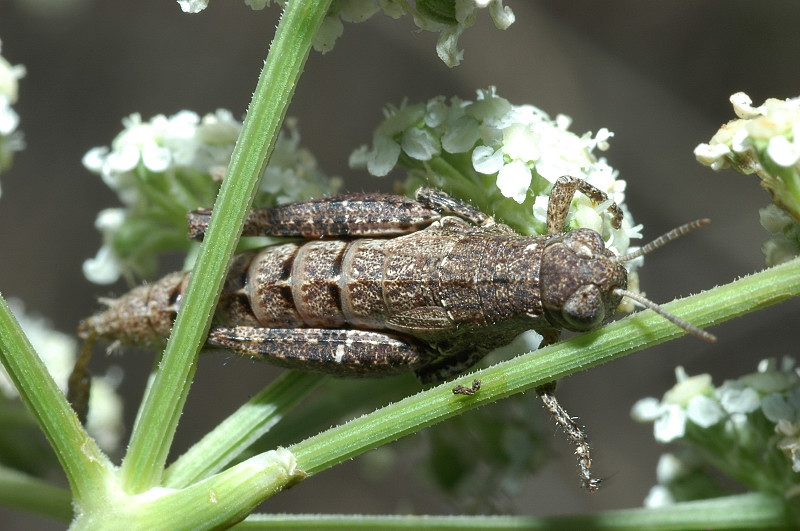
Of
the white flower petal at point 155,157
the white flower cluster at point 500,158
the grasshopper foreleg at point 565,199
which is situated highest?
the white flower petal at point 155,157

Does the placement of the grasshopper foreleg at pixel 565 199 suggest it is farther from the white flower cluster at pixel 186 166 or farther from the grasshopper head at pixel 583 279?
the white flower cluster at pixel 186 166

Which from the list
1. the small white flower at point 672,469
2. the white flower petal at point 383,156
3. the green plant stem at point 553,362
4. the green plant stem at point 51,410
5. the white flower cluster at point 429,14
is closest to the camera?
the green plant stem at point 553,362

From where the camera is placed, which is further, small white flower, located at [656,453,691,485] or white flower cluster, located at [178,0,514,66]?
small white flower, located at [656,453,691,485]

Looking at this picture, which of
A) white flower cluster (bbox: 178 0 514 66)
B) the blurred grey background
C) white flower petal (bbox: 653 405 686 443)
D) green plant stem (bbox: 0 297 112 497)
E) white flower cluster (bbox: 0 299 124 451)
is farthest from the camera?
the blurred grey background

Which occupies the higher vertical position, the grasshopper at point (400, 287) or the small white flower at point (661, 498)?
the grasshopper at point (400, 287)

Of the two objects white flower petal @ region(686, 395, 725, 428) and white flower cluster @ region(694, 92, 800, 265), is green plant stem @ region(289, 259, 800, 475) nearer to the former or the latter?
white flower cluster @ region(694, 92, 800, 265)

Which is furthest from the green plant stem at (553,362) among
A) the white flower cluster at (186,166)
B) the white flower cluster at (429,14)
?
the white flower cluster at (186,166)

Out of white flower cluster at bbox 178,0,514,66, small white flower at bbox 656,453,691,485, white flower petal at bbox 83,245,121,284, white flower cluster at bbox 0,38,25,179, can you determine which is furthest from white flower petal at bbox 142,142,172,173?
small white flower at bbox 656,453,691,485

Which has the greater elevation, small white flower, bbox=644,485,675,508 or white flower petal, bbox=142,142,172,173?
white flower petal, bbox=142,142,172,173
